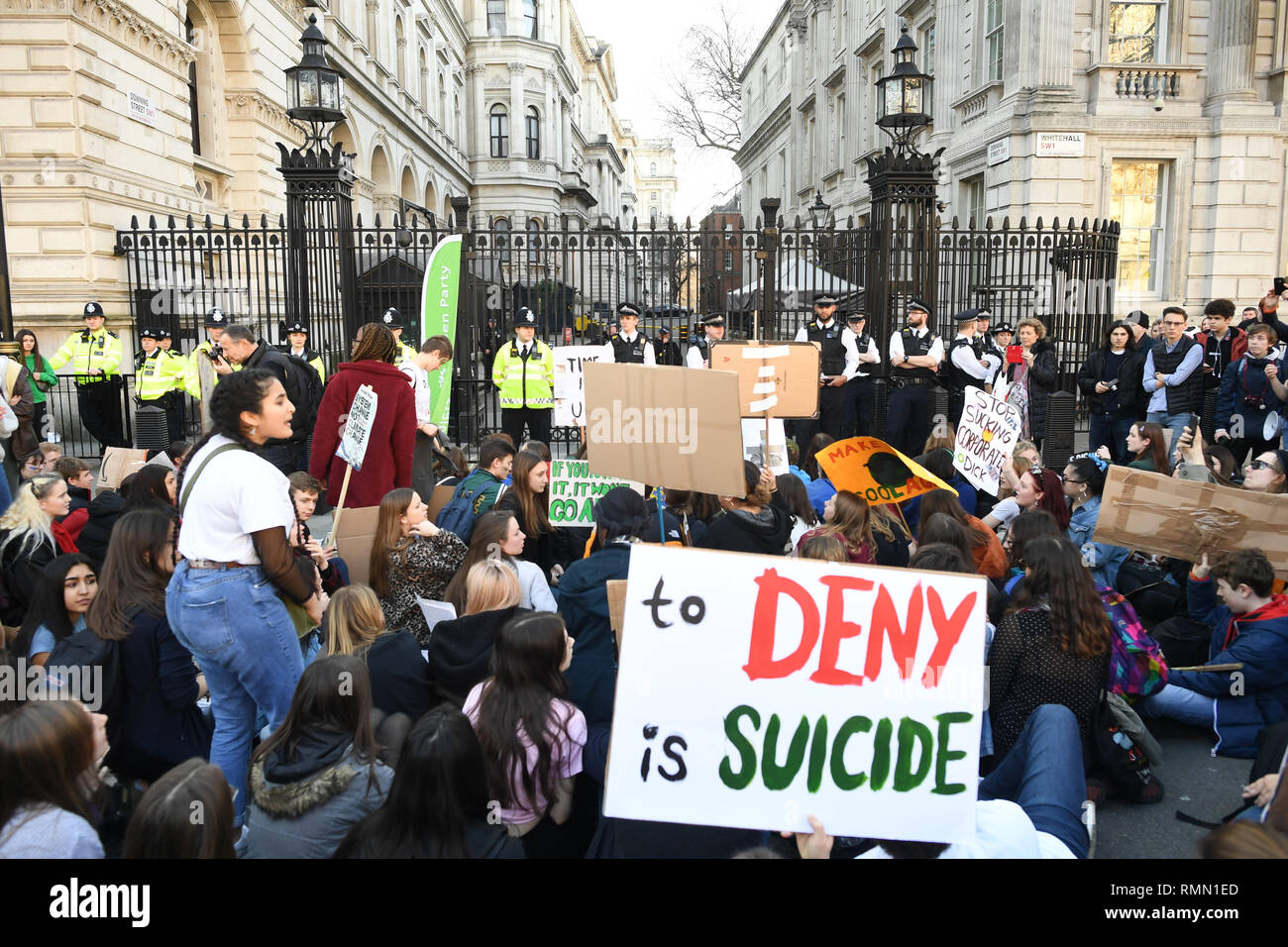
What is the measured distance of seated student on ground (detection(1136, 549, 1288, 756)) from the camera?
4.23 meters

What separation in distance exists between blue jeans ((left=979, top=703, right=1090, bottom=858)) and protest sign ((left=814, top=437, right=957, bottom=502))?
210cm

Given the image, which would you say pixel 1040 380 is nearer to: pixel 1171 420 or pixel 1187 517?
pixel 1171 420

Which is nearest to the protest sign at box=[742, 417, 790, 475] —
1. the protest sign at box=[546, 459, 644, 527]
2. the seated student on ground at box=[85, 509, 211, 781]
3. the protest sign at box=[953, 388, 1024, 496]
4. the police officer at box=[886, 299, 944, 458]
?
the protest sign at box=[953, 388, 1024, 496]

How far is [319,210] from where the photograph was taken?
1214 cm

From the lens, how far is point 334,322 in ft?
41.9

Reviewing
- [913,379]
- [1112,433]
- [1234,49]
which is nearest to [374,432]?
[913,379]

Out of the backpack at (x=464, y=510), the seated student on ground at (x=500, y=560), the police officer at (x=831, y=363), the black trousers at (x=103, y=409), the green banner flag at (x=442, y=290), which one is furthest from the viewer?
the black trousers at (x=103, y=409)

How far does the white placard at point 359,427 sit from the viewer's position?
17.8 ft

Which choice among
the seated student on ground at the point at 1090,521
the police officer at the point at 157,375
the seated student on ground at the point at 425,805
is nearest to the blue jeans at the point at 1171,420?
the seated student on ground at the point at 1090,521

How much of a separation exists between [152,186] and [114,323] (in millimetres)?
2902

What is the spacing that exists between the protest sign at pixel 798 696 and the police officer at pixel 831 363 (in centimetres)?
873

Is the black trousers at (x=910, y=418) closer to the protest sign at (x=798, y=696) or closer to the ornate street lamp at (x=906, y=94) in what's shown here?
the ornate street lamp at (x=906, y=94)

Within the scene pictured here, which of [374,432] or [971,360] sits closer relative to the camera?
[374,432]

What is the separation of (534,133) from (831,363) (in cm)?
5366
